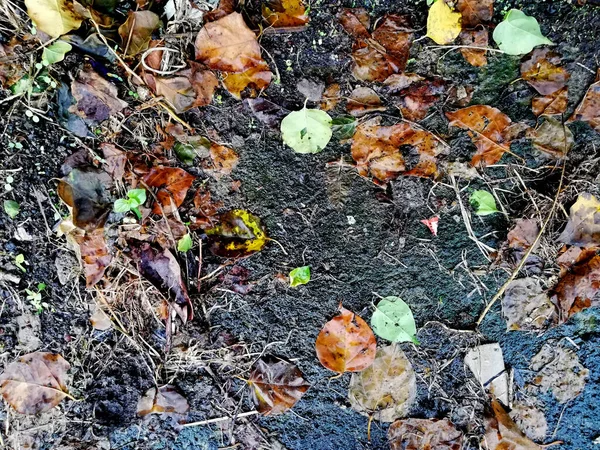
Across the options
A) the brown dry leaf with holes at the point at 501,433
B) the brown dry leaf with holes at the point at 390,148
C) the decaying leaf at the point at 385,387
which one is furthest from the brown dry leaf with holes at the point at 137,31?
the brown dry leaf with holes at the point at 501,433

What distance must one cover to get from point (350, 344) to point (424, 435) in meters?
0.49

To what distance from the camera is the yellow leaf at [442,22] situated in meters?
1.65

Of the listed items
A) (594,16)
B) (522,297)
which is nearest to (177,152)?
(522,297)

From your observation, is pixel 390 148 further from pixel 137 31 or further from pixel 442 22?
pixel 137 31

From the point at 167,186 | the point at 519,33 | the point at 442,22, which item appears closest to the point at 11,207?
the point at 167,186

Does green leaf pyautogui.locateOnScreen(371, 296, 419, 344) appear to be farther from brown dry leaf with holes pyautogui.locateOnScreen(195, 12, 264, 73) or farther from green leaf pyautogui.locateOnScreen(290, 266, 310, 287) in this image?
brown dry leaf with holes pyautogui.locateOnScreen(195, 12, 264, 73)

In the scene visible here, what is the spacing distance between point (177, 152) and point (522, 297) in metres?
1.46

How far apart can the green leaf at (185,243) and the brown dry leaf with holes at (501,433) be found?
1.36 meters

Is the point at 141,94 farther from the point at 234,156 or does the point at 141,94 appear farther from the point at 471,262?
the point at 471,262

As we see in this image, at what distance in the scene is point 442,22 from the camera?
5.44ft

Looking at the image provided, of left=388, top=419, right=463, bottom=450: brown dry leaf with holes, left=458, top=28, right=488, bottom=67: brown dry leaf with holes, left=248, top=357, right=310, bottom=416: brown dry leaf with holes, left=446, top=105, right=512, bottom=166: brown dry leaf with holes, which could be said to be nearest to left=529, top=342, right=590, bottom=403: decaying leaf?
left=388, top=419, right=463, bottom=450: brown dry leaf with holes

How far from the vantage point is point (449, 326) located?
1.77m

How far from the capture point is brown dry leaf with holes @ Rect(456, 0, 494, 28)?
166cm

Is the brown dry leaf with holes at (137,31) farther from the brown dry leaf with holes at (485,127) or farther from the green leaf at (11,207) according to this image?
the brown dry leaf with holes at (485,127)
